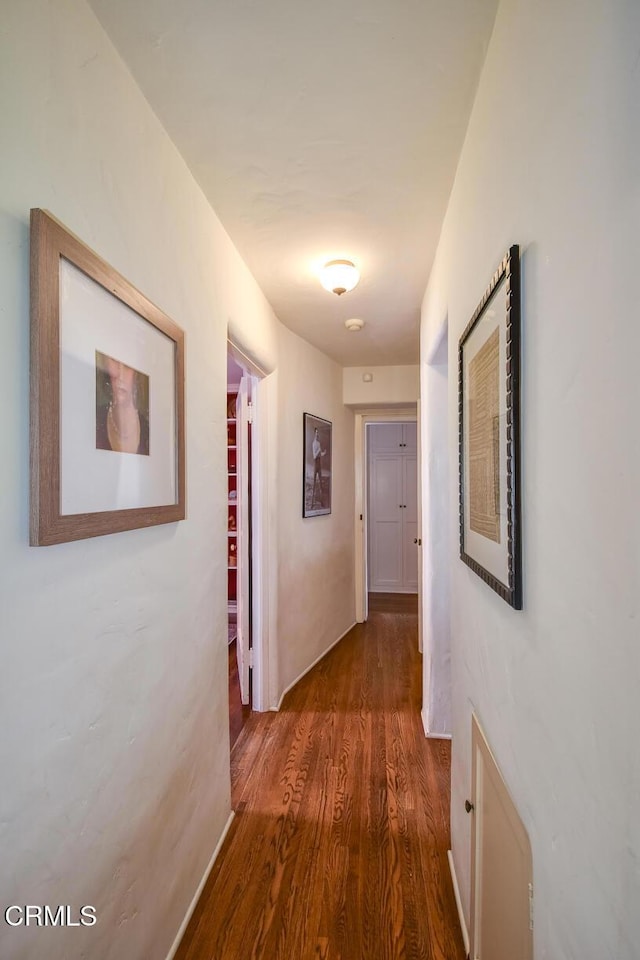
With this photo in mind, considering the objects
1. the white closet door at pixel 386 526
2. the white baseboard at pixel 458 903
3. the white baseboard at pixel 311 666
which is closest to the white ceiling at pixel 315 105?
the white baseboard at pixel 458 903

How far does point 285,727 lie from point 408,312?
8.39 ft

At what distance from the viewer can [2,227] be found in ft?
2.31

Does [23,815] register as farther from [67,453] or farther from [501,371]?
[501,371]

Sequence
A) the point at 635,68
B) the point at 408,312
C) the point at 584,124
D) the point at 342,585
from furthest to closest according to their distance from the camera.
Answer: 1. the point at 342,585
2. the point at 408,312
3. the point at 584,124
4. the point at 635,68

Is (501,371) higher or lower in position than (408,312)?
lower

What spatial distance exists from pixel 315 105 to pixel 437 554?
205cm

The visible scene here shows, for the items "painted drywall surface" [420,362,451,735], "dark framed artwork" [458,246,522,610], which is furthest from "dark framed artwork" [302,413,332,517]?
"dark framed artwork" [458,246,522,610]

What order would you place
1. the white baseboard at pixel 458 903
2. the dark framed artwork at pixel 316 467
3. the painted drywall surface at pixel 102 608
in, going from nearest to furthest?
the painted drywall surface at pixel 102 608 < the white baseboard at pixel 458 903 < the dark framed artwork at pixel 316 467

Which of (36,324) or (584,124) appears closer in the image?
(584,124)

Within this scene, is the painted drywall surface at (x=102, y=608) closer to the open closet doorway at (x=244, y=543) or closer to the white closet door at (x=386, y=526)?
the open closet doorway at (x=244, y=543)

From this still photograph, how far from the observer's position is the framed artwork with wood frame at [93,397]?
76 centimetres

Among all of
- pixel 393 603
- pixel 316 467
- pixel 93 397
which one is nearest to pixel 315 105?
pixel 93 397

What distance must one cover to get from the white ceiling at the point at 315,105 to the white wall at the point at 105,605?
0.12 metres

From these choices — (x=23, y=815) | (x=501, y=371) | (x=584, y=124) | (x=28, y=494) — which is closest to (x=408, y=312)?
(x=501, y=371)
